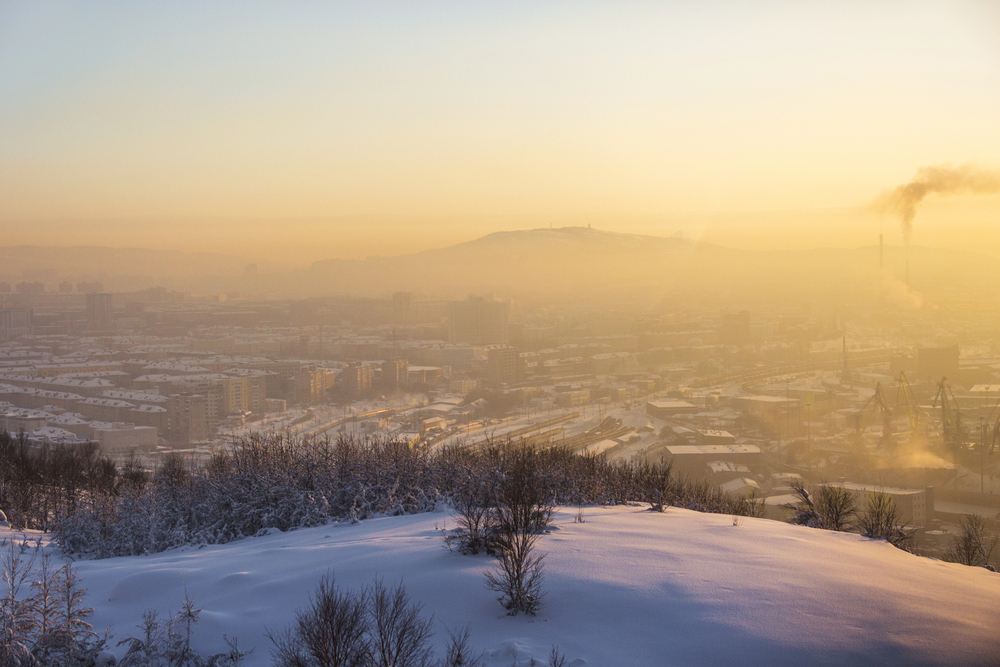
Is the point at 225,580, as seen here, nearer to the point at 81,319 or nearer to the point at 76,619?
the point at 76,619

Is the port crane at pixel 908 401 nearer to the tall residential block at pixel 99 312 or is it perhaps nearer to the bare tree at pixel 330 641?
the bare tree at pixel 330 641

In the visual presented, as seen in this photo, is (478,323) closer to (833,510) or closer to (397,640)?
(833,510)

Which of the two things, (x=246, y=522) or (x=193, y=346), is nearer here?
(x=246, y=522)

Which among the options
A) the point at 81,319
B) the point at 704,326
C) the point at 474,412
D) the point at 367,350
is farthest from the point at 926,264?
the point at 81,319

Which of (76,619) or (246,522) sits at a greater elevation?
(76,619)

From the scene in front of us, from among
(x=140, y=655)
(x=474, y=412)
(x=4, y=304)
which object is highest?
(x=4, y=304)

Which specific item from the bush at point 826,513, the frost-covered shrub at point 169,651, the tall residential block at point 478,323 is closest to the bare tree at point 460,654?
the frost-covered shrub at point 169,651

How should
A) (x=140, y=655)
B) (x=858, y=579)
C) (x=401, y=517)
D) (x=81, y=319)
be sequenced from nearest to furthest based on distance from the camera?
(x=140, y=655), (x=858, y=579), (x=401, y=517), (x=81, y=319)
